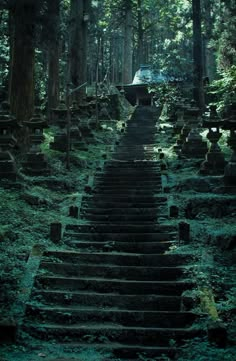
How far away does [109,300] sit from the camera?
741 centimetres

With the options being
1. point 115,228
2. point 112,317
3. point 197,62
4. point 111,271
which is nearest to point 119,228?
point 115,228

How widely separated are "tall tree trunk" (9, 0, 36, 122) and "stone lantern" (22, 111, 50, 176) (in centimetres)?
72

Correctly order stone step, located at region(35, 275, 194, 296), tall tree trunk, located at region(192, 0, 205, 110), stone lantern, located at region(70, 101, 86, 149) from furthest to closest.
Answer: tall tree trunk, located at region(192, 0, 205, 110)
stone lantern, located at region(70, 101, 86, 149)
stone step, located at region(35, 275, 194, 296)

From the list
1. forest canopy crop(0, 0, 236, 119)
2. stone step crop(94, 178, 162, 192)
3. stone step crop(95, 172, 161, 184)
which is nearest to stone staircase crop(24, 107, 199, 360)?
stone step crop(94, 178, 162, 192)

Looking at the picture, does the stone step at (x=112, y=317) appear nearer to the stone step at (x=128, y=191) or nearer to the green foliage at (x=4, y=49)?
the stone step at (x=128, y=191)

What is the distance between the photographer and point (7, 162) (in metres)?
12.0

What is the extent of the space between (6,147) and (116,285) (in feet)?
19.3

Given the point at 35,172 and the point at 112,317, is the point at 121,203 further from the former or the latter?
the point at 112,317

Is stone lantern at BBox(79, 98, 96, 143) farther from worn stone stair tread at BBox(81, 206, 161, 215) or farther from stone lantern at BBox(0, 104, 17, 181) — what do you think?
worn stone stair tread at BBox(81, 206, 161, 215)

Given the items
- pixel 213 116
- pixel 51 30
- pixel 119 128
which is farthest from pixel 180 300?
pixel 119 128

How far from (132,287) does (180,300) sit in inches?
34.0

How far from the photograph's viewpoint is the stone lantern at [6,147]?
12.0m

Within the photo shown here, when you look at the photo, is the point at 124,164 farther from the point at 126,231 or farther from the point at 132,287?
the point at 132,287

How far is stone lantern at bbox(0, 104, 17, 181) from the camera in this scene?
11961 mm
